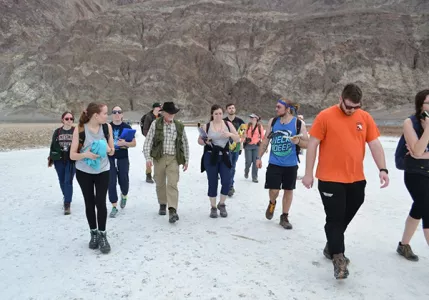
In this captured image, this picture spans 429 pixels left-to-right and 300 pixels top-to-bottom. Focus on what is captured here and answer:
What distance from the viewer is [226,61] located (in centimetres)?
8412

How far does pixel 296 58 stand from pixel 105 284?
260 ft

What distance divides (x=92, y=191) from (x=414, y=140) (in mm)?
3880

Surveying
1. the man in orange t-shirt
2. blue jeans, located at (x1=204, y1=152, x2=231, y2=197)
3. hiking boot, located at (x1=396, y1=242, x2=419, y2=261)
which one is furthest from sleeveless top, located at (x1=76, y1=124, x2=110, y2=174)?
hiking boot, located at (x1=396, y1=242, x2=419, y2=261)

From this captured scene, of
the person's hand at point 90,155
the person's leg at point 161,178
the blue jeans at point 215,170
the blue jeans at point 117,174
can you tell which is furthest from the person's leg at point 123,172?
Result: the person's hand at point 90,155

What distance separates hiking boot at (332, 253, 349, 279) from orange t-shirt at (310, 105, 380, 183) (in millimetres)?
804

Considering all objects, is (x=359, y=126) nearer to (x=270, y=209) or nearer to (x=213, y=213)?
(x=270, y=209)

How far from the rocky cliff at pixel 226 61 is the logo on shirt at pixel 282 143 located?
69.7 m

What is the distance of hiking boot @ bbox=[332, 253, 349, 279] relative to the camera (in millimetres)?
3752

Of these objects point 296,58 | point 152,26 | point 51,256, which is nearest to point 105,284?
point 51,256

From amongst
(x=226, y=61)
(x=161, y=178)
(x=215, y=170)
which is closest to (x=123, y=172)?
(x=161, y=178)

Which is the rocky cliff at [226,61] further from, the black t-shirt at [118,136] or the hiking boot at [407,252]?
the hiking boot at [407,252]

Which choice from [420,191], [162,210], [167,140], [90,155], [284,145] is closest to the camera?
[420,191]

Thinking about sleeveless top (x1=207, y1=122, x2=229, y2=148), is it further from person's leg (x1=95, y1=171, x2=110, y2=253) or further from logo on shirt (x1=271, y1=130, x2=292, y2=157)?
person's leg (x1=95, y1=171, x2=110, y2=253)

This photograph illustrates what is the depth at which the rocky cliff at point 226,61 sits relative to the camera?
74.2 meters
